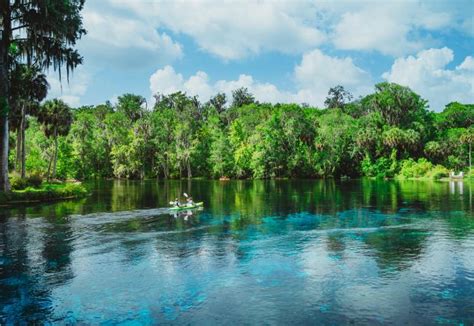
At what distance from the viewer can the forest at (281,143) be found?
4427 inches

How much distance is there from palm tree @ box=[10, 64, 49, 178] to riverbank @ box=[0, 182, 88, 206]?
466 centimetres

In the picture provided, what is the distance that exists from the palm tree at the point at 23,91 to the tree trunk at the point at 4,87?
83.5 inches

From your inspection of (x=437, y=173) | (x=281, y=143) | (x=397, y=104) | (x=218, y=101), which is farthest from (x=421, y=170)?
(x=218, y=101)

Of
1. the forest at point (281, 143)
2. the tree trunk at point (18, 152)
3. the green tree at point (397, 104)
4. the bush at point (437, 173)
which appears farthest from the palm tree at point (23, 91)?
the green tree at point (397, 104)

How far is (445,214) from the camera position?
123 feet

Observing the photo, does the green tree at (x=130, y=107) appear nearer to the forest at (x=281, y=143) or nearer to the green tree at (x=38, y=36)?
the forest at (x=281, y=143)

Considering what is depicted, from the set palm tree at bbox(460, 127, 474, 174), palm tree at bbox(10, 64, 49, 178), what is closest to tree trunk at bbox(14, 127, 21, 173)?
palm tree at bbox(10, 64, 49, 178)

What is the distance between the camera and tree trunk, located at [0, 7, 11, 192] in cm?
3728

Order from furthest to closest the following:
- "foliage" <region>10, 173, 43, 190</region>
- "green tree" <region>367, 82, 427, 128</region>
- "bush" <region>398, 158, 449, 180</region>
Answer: "green tree" <region>367, 82, 427, 128</region> < "bush" <region>398, 158, 449, 180</region> < "foliage" <region>10, 173, 43, 190</region>

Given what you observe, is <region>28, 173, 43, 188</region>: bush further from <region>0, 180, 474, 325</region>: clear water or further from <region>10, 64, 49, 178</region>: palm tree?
<region>0, 180, 474, 325</region>: clear water

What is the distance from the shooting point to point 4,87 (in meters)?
39.8

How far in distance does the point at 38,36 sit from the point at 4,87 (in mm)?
5815

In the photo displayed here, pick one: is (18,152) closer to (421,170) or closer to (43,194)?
(43,194)

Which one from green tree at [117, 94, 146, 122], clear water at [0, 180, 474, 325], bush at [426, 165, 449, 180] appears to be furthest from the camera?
green tree at [117, 94, 146, 122]
